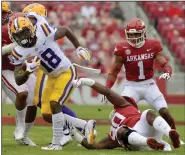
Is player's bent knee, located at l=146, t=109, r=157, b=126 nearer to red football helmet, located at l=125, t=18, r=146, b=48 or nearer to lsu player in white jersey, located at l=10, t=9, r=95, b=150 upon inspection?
lsu player in white jersey, located at l=10, t=9, r=95, b=150

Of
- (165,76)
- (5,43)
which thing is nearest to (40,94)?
(5,43)

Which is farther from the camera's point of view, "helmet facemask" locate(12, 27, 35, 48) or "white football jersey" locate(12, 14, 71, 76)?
"white football jersey" locate(12, 14, 71, 76)

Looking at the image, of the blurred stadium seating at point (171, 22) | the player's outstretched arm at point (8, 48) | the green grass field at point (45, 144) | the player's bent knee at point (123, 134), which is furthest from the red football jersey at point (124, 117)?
the blurred stadium seating at point (171, 22)

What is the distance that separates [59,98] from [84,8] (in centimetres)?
1178

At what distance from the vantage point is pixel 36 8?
750 cm

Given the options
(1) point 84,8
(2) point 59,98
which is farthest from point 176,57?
(2) point 59,98

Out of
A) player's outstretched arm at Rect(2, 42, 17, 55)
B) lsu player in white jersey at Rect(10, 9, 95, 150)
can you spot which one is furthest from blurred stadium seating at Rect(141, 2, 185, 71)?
lsu player in white jersey at Rect(10, 9, 95, 150)

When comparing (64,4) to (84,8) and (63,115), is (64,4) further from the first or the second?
(63,115)

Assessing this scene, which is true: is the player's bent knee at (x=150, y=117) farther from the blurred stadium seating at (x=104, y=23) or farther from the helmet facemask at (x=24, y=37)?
the blurred stadium seating at (x=104, y=23)

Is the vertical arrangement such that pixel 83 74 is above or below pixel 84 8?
below

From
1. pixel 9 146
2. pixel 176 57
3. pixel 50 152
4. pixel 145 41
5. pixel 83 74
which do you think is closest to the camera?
pixel 50 152

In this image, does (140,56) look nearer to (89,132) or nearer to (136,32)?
(136,32)

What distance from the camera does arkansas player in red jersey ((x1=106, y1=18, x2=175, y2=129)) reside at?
773 cm

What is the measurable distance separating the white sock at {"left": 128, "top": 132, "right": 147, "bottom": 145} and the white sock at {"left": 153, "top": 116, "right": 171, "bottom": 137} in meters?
0.16
